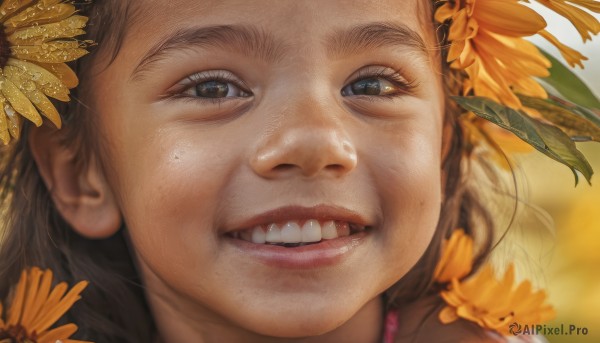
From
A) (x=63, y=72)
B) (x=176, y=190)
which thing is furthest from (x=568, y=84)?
(x=63, y=72)

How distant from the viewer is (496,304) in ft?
6.42

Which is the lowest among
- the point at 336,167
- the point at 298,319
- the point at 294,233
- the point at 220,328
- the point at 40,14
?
the point at 220,328

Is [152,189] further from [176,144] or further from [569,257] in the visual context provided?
[569,257]

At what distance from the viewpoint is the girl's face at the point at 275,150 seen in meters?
1.50

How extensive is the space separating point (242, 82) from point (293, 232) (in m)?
0.27

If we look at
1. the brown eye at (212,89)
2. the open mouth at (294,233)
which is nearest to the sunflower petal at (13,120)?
the brown eye at (212,89)

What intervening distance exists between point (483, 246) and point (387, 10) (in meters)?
0.78

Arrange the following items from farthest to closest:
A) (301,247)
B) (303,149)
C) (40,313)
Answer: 1. (40,313)
2. (301,247)
3. (303,149)

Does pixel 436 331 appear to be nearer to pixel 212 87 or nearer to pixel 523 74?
pixel 523 74

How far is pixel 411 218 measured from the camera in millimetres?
1622

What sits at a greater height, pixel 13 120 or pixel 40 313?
pixel 13 120

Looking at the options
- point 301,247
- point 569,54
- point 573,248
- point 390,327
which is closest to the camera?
point 301,247

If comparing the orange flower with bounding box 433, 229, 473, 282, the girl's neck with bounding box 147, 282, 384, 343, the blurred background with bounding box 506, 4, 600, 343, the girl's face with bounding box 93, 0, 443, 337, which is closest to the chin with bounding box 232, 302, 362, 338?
the girl's face with bounding box 93, 0, 443, 337

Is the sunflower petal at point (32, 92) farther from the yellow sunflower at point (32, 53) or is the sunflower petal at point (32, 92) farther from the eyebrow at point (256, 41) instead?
the eyebrow at point (256, 41)
